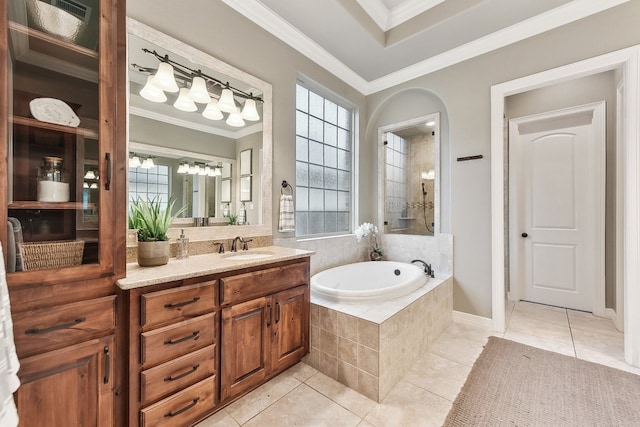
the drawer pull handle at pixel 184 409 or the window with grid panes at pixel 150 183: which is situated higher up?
the window with grid panes at pixel 150 183

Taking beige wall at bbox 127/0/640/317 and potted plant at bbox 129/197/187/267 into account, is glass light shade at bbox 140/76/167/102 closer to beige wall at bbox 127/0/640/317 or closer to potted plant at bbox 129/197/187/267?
beige wall at bbox 127/0/640/317

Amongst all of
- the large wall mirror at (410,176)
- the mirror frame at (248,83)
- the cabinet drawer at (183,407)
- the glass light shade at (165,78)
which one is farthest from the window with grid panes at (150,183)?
the large wall mirror at (410,176)

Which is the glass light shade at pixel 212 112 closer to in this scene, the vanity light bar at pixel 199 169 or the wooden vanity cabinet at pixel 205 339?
the vanity light bar at pixel 199 169

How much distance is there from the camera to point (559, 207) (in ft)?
10.7

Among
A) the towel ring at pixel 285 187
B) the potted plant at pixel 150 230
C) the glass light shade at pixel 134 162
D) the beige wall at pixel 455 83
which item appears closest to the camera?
the potted plant at pixel 150 230

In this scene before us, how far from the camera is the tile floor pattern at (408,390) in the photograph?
1544 millimetres

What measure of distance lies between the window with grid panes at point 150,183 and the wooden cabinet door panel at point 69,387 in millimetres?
903

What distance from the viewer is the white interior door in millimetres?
3026

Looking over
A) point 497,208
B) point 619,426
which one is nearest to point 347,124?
point 497,208

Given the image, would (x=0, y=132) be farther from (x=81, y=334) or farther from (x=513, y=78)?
(x=513, y=78)

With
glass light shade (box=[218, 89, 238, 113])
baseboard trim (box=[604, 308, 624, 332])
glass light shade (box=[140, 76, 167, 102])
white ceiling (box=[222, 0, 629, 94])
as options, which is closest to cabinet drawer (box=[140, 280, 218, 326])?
glass light shade (box=[140, 76, 167, 102])

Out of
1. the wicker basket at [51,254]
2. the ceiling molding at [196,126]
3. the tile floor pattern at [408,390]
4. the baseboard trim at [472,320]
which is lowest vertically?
the tile floor pattern at [408,390]

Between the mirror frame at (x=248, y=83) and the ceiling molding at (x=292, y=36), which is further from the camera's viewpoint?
the ceiling molding at (x=292, y=36)

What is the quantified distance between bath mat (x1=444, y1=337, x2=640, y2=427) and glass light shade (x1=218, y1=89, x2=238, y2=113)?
2.60 meters
